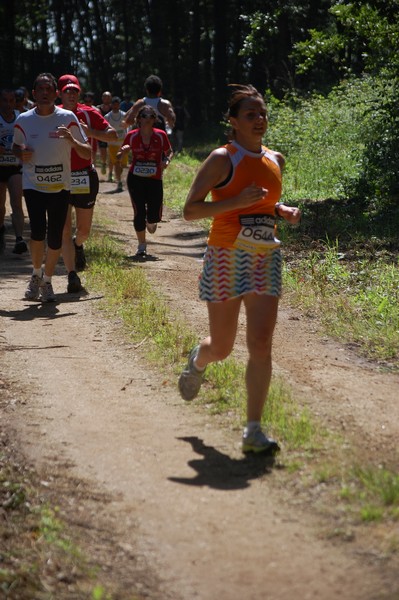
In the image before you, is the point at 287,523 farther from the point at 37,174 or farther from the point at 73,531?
the point at 37,174

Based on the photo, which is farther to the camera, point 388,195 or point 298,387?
point 388,195

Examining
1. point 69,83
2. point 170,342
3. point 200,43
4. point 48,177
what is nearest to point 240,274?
point 170,342

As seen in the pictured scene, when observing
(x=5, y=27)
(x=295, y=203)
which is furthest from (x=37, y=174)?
(x=5, y=27)

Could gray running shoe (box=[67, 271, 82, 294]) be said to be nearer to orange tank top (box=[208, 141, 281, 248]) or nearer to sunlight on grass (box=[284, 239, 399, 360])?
sunlight on grass (box=[284, 239, 399, 360])

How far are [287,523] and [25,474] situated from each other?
5.39ft

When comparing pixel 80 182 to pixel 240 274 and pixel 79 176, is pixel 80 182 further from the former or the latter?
pixel 240 274

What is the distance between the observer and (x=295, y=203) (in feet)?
58.0

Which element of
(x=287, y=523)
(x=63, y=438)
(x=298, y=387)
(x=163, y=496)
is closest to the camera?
(x=287, y=523)

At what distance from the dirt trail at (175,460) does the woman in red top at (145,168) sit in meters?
3.73

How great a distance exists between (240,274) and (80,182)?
587 centimetres

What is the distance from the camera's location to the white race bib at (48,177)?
1004 centimetres

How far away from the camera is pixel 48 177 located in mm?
10055

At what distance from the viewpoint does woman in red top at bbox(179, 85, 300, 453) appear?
5883 millimetres

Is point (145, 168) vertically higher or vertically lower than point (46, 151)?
lower
